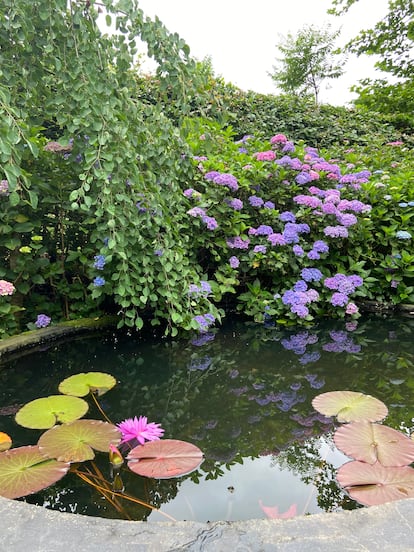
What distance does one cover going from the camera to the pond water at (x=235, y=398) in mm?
1045

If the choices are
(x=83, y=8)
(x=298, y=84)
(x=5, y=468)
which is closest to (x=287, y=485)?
(x=5, y=468)

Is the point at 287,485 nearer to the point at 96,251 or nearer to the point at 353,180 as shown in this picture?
the point at 96,251

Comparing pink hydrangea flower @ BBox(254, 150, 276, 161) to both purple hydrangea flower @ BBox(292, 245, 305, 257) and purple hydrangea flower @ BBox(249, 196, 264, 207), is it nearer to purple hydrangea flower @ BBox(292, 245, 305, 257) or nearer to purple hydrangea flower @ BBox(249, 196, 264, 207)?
purple hydrangea flower @ BBox(249, 196, 264, 207)

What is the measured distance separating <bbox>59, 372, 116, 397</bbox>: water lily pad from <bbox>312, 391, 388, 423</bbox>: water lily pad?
782mm

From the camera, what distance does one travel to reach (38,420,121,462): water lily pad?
1.09 m

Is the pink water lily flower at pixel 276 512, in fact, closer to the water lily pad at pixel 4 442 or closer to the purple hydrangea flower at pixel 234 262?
the water lily pad at pixel 4 442

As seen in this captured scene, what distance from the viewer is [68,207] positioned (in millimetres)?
2174

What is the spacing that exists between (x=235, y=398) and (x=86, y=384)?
0.58m

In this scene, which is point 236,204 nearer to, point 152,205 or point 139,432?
point 152,205

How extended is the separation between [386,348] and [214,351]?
2.98 ft

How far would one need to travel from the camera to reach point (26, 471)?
3.35 feet

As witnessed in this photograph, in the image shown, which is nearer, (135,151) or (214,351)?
(135,151)

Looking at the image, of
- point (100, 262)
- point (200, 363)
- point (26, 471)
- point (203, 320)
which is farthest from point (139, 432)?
point (100, 262)

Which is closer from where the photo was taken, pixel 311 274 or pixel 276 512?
pixel 276 512
